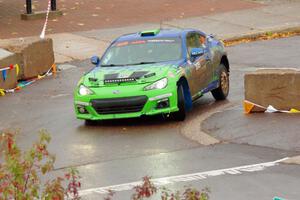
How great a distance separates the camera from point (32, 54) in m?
20.0

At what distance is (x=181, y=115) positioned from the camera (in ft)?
46.4

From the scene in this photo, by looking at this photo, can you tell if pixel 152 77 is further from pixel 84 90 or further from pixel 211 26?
pixel 211 26

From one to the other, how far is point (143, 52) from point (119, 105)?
169 cm

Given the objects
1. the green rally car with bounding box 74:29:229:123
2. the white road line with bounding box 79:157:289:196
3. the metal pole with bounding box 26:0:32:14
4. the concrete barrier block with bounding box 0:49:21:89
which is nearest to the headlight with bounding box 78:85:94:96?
the green rally car with bounding box 74:29:229:123

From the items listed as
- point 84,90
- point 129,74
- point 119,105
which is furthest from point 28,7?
point 119,105

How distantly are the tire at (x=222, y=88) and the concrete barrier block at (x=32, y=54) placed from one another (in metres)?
5.37

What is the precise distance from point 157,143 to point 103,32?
13.8m

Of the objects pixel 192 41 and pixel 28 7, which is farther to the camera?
pixel 28 7

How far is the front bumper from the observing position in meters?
13.8

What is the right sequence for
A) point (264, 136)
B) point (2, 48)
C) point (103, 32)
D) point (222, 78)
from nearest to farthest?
1. point (264, 136)
2. point (222, 78)
3. point (2, 48)
4. point (103, 32)

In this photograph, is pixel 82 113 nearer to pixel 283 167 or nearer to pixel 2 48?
pixel 283 167

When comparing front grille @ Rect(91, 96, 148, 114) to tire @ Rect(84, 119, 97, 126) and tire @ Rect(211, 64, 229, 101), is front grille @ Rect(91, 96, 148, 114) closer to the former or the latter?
tire @ Rect(84, 119, 97, 126)

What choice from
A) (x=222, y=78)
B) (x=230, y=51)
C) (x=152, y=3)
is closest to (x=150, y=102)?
(x=222, y=78)

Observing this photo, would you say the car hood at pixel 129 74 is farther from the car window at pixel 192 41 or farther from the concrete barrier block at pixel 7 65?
the concrete barrier block at pixel 7 65
